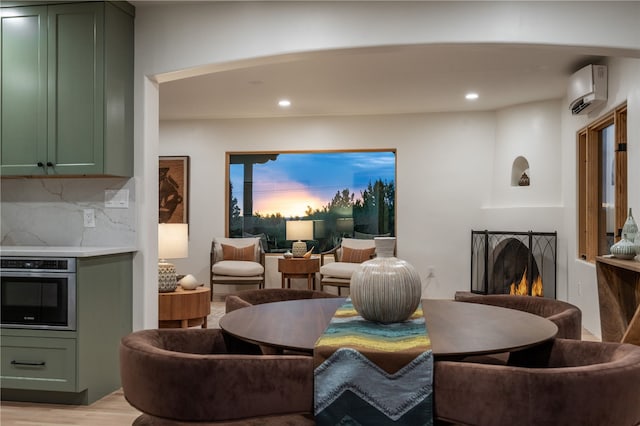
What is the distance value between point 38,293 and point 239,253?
4495 mm

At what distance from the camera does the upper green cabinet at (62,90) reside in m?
3.41

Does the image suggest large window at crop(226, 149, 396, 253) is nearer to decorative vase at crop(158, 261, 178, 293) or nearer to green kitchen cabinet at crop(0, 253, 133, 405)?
decorative vase at crop(158, 261, 178, 293)

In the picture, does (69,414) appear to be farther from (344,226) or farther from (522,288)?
(522,288)

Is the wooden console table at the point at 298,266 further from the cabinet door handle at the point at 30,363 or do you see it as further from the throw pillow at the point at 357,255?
the cabinet door handle at the point at 30,363

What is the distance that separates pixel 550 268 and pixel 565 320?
4.75m

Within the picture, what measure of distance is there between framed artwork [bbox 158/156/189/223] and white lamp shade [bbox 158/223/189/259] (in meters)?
3.98

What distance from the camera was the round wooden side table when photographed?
420 centimetres

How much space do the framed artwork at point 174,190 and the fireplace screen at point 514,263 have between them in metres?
4.13

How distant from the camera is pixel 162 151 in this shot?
813 centimetres

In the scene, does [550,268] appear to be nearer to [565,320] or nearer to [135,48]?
[565,320]

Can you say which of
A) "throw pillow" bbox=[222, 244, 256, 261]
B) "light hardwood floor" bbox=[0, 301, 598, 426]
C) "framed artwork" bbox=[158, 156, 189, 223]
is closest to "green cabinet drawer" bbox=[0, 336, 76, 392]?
"light hardwood floor" bbox=[0, 301, 598, 426]

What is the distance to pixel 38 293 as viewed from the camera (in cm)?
315

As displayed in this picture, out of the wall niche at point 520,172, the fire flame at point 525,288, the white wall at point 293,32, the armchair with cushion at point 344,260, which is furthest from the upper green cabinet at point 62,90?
the wall niche at point 520,172

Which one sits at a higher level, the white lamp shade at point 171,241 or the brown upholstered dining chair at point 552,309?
the white lamp shade at point 171,241
